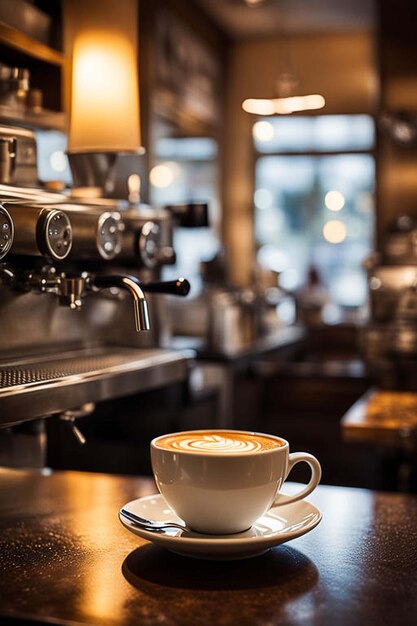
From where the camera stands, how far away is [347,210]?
→ 238 inches

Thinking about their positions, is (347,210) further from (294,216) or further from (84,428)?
(84,428)

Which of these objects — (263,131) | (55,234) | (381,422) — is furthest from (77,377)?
(263,131)

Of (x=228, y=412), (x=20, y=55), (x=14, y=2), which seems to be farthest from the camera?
(x=228, y=412)

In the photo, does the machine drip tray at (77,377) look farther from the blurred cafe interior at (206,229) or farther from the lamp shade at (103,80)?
the lamp shade at (103,80)

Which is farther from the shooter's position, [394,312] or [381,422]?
[394,312]

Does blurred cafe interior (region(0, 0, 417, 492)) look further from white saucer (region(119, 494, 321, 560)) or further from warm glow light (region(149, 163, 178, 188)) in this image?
white saucer (region(119, 494, 321, 560))

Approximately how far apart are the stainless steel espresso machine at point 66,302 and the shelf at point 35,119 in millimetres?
214

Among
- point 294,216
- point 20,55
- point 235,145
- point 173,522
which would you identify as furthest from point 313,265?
point 173,522

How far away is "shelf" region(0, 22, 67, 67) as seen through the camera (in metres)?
1.65

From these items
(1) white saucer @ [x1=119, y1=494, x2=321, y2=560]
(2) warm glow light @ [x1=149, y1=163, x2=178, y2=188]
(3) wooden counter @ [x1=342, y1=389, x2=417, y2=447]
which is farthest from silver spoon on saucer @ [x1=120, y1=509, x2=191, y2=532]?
(2) warm glow light @ [x1=149, y1=163, x2=178, y2=188]

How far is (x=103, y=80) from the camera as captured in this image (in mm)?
1612

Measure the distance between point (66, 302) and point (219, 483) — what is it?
0.50 meters

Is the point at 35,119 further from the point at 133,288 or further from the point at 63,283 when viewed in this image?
the point at 133,288

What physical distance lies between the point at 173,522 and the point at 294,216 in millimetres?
5286
